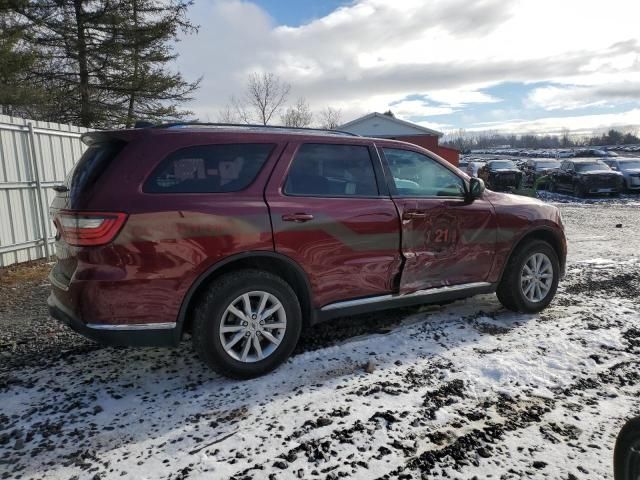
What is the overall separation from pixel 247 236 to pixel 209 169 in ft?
1.85

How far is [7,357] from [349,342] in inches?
118

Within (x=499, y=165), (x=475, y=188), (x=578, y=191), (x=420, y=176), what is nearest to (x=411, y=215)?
(x=420, y=176)

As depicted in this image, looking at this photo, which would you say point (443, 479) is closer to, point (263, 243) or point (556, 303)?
point (263, 243)

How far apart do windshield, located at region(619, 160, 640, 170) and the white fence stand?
950 inches

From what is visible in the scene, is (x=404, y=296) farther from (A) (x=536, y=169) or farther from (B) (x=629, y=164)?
(A) (x=536, y=169)

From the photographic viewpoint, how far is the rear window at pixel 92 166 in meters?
2.98

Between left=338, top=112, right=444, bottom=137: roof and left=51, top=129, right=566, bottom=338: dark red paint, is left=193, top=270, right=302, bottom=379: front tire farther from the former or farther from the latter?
left=338, top=112, right=444, bottom=137: roof

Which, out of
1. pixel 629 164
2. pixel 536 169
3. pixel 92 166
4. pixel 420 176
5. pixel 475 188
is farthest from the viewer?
pixel 536 169

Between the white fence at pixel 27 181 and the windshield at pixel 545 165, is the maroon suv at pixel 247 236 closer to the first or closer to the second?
the white fence at pixel 27 181

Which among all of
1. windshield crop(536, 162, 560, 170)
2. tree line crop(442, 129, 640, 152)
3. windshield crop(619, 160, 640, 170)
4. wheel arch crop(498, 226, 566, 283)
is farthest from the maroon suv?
tree line crop(442, 129, 640, 152)

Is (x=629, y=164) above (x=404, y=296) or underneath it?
above

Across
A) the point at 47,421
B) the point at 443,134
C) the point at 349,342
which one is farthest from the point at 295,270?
the point at 443,134

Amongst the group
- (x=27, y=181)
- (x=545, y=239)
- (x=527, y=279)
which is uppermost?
(x=27, y=181)

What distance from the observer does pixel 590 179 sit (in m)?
19.7
